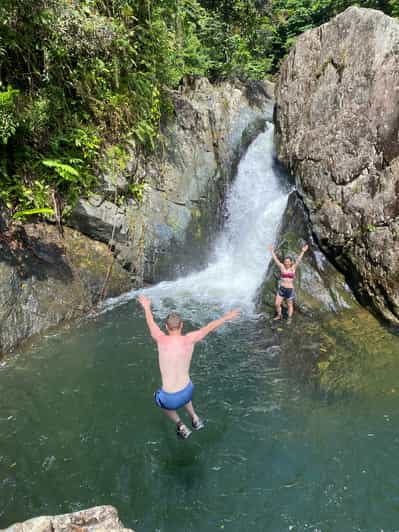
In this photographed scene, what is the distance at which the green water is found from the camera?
3.94 metres

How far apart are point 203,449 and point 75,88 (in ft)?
29.1

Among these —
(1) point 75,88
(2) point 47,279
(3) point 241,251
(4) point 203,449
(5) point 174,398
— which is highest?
(1) point 75,88

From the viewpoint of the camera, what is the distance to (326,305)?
26.9 ft

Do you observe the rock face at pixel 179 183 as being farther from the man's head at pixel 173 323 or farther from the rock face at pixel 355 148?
the man's head at pixel 173 323

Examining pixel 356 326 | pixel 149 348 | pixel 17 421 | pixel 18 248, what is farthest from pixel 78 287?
pixel 356 326

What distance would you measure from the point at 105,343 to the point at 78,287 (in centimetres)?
202

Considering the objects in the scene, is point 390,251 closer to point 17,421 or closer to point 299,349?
point 299,349

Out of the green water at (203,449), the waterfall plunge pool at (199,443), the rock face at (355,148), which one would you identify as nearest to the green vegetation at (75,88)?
the waterfall plunge pool at (199,443)

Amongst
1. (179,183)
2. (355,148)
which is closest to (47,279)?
(179,183)

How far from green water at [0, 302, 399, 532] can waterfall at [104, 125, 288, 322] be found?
2.42m

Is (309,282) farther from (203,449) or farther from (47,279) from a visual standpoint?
(47,279)

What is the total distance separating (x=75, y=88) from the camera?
8.91 metres

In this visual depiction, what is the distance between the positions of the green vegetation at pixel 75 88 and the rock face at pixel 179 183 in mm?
500

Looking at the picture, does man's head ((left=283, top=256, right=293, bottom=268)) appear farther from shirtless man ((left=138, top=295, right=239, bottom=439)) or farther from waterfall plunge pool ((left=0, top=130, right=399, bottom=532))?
shirtless man ((left=138, top=295, right=239, bottom=439))
